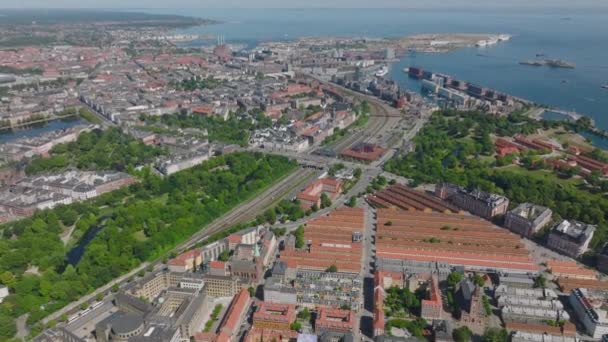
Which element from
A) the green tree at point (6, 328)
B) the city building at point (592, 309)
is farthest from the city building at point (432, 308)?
the green tree at point (6, 328)

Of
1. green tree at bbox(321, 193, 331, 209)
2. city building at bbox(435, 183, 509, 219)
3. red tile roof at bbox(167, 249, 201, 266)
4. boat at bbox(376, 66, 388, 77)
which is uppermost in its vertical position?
boat at bbox(376, 66, 388, 77)

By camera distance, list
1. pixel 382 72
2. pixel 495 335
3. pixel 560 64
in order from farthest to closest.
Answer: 1. pixel 560 64
2. pixel 382 72
3. pixel 495 335

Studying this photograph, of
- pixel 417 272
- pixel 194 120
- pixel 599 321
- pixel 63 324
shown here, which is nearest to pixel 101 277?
pixel 63 324

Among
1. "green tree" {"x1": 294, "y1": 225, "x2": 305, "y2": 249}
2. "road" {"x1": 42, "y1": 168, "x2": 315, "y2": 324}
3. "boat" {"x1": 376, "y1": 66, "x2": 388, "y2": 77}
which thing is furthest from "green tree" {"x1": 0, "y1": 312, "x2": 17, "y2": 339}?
"boat" {"x1": 376, "y1": 66, "x2": 388, "y2": 77}

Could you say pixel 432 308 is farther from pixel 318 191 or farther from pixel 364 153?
pixel 364 153

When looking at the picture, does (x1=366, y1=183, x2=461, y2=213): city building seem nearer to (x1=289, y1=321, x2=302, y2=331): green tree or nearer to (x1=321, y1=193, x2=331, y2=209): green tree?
(x1=321, y1=193, x2=331, y2=209): green tree

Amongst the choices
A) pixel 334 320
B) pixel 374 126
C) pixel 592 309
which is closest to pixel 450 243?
pixel 592 309
